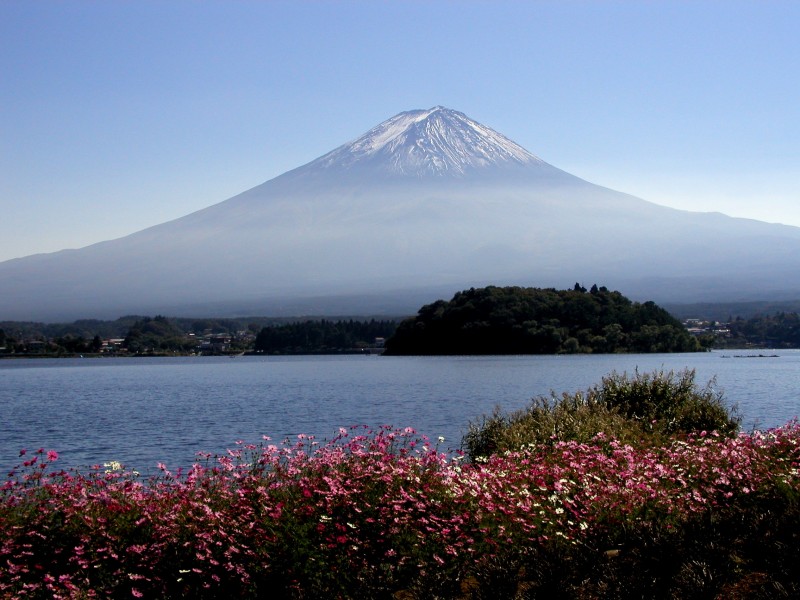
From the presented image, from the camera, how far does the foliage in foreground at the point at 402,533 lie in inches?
364

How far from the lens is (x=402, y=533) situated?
1000 centimetres

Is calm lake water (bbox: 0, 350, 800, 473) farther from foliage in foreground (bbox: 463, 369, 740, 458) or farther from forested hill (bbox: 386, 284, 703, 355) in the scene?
forested hill (bbox: 386, 284, 703, 355)

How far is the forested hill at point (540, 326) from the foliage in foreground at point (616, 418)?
82298 millimetres

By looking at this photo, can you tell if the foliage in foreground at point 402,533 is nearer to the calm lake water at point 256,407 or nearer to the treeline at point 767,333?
the calm lake water at point 256,407

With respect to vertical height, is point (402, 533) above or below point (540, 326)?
below

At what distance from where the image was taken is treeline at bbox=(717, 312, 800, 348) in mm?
146625

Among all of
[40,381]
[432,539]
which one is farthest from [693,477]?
[40,381]

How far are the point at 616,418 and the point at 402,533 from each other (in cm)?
863

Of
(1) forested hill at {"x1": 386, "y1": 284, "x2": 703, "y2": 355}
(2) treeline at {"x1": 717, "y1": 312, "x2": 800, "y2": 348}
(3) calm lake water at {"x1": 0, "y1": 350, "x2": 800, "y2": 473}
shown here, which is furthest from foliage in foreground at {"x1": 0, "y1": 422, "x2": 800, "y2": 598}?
(2) treeline at {"x1": 717, "y1": 312, "x2": 800, "y2": 348}

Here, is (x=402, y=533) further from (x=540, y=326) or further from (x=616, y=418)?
(x=540, y=326)

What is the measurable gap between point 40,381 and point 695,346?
2752 inches

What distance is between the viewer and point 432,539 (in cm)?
995

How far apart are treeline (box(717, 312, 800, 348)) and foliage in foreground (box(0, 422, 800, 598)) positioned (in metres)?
143

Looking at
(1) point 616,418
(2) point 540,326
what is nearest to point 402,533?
(1) point 616,418
